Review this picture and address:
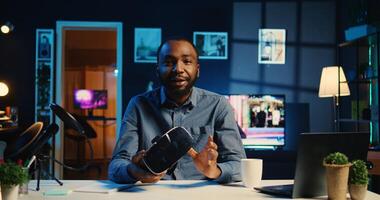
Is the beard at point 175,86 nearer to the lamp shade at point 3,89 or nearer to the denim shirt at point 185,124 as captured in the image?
the denim shirt at point 185,124

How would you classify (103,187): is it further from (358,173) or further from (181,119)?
(358,173)

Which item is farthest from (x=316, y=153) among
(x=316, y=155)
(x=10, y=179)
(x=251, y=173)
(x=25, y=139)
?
(x=25, y=139)

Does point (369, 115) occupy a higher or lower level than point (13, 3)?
lower

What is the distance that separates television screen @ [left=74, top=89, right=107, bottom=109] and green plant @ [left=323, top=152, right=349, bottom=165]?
6969mm

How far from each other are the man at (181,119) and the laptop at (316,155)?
32 cm

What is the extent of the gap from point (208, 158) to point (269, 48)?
12.7 ft

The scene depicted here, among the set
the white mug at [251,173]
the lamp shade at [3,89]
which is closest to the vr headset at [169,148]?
the white mug at [251,173]

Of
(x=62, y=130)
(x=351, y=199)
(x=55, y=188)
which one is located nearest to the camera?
(x=351, y=199)

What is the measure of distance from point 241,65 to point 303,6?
106 cm

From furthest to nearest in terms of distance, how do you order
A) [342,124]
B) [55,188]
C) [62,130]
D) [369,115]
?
[62,130]
[342,124]
[369,115]
[55,188]

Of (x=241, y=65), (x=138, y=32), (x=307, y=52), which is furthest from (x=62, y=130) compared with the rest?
(x=307, y=52)

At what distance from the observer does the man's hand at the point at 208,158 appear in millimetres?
1396

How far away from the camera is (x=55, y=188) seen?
55.4 inches

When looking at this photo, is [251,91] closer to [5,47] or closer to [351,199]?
[5,47]
